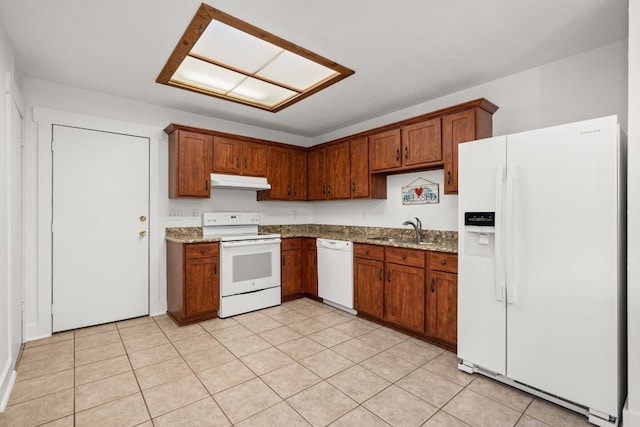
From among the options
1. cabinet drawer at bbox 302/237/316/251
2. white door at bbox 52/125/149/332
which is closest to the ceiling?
white door at bbox 52/125/149/332

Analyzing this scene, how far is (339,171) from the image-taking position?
14.7 ft

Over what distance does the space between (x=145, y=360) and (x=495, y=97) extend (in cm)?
410

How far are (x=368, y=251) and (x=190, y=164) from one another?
238 cm

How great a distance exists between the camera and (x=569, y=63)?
2703 millimetres

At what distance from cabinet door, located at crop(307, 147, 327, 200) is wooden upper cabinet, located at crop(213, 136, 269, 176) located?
0.77 metres

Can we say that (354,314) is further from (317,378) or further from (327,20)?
(327,20)

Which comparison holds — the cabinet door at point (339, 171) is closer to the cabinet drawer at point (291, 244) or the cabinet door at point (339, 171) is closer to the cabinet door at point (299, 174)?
the cabinet door at point (299, 174)

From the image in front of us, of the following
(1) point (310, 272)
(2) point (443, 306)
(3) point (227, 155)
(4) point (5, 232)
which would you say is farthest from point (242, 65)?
(2) point (443, 306)

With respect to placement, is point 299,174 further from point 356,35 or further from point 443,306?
point 443,306

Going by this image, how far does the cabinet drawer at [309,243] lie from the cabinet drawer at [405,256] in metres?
1.32

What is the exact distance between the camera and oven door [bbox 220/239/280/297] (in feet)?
12.4

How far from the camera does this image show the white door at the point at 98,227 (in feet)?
10.8

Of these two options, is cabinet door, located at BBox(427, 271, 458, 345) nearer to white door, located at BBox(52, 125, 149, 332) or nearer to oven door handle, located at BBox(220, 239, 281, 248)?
oven door handle, located at BBox(220, 239, 281, 248)

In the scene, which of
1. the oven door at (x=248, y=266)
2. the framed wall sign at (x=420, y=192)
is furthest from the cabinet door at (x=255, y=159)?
the framed wall sign at (x=420, y=192)
